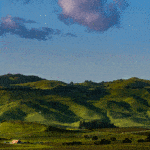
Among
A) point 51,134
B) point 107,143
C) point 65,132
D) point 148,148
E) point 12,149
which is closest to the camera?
point 12,149

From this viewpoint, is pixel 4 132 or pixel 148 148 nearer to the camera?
pixel 148 148

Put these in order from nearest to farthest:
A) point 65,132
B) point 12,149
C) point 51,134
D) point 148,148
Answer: point 12,149 < point 148,148 < point 51,134 < point 65,132

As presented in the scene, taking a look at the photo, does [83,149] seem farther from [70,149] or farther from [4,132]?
[4,132]

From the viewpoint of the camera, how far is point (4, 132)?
16600 cm

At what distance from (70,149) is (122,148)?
17.6 m

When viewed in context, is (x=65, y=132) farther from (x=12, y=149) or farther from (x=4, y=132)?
(x=12, y=149)

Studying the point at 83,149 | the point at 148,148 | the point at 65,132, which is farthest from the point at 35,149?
the point at 65,132

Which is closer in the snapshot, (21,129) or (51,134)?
(51,134)

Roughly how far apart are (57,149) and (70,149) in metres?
4.31

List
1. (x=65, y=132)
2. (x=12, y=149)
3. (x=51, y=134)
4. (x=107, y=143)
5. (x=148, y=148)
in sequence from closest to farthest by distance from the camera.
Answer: (x=12, y=149) → (x=148, y=148) → (x=107, y=143) → (x=51, y=134) → (x=65, y=132)

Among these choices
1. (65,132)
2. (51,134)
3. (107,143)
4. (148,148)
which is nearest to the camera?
(148,148)

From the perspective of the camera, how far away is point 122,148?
92.6m

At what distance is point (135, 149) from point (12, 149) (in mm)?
40074

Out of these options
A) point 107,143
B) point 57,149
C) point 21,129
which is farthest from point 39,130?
point 57,149
